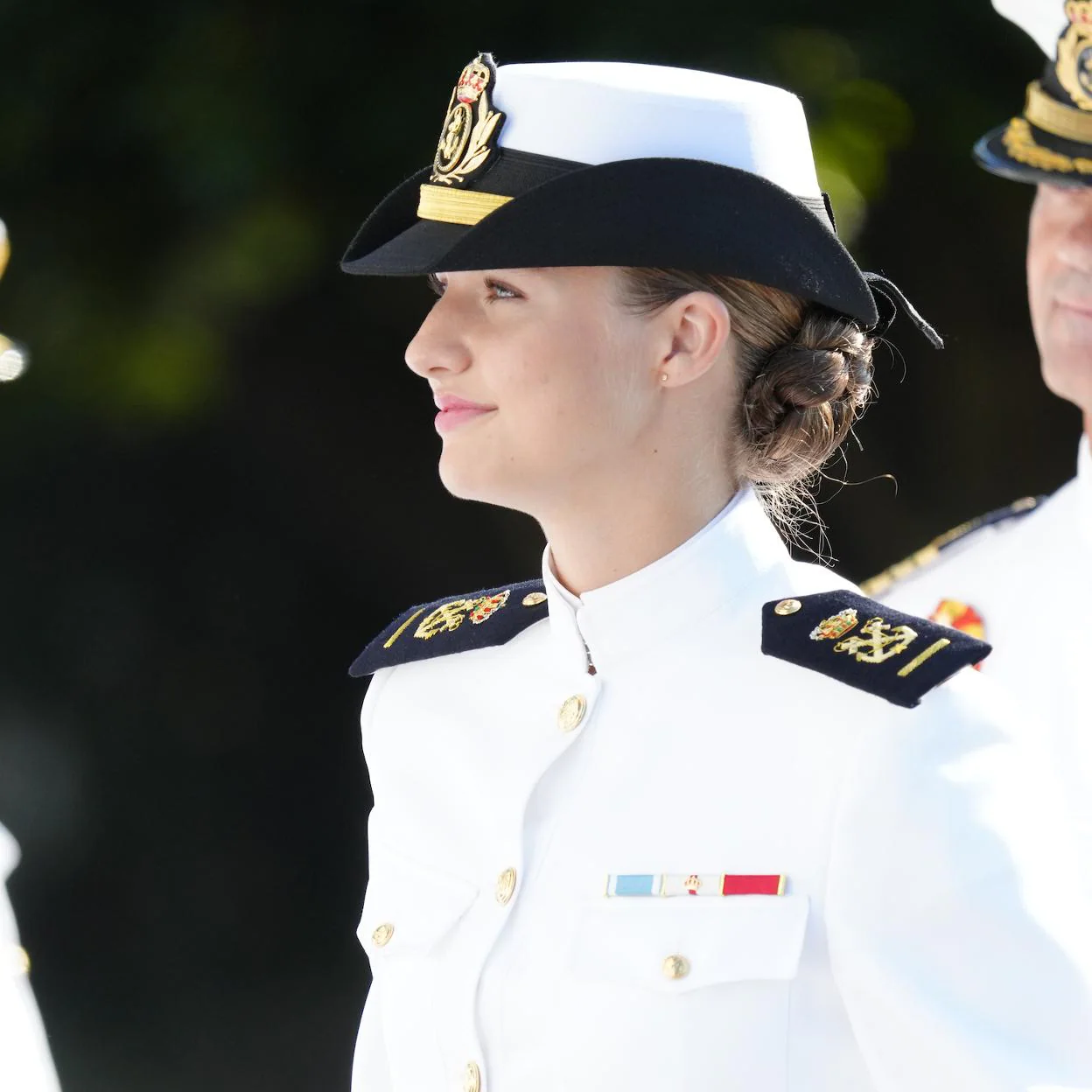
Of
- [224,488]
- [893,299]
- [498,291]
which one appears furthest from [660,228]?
[224,488]

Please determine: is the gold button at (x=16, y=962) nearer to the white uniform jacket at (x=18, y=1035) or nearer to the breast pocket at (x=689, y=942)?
the white uniform jacket at (x=18, y=1035)

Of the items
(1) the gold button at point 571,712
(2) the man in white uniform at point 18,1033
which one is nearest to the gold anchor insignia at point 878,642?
(1) the gold button at point 571,712

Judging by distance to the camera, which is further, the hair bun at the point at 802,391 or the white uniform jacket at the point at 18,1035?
the white uniform jacket at the point at 18,1035

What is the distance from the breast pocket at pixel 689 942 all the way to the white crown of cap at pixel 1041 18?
1046mm

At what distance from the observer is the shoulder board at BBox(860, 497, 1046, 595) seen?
2.40m

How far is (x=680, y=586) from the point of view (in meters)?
1.78

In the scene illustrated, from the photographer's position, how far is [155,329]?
127 inches

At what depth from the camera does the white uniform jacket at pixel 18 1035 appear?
2.06 metres

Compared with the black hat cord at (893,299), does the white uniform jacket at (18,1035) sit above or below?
below

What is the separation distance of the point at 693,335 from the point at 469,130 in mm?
303

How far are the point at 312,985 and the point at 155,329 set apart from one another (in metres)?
1.24

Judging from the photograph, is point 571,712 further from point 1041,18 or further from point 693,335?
point 1041,18

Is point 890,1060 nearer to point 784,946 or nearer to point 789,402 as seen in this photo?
point 784,946

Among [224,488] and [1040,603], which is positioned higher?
[1040,603]
